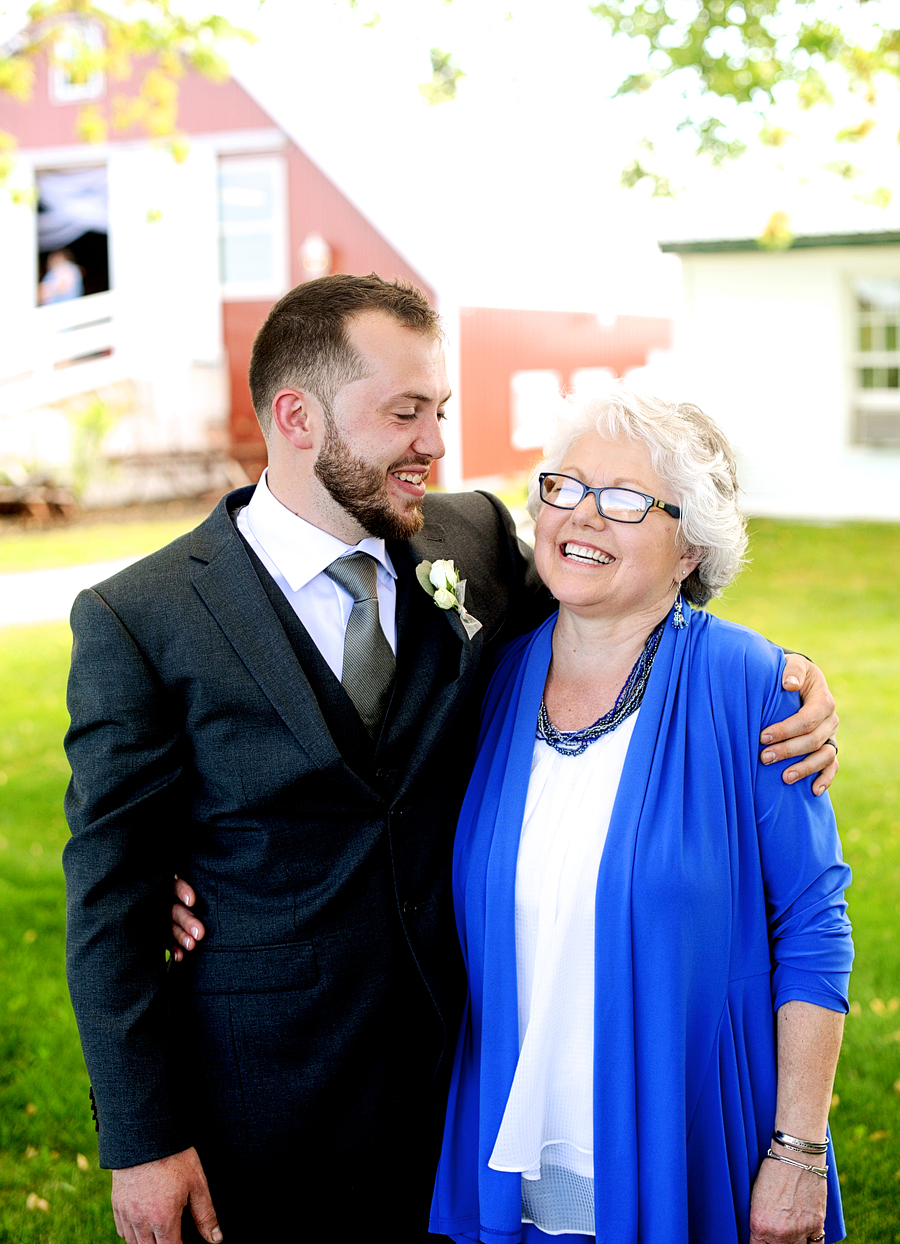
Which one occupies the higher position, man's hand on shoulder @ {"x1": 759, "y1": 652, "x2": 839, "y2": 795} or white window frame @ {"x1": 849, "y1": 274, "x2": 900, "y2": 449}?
white window frame @ {"x1": 849, "y1": 274, "x2": 900, "y2": 449}

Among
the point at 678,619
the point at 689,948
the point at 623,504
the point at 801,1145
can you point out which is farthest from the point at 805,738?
the point at 801,1145

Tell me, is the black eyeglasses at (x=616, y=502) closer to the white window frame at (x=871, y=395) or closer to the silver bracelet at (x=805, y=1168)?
the silver bracelet at (x=805, y=1168)

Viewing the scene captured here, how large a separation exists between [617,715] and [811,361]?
1402 cm

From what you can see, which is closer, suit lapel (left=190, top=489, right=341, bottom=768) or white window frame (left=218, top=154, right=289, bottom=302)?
suit lapel (left=190, top=489, right=341, bottom=768)

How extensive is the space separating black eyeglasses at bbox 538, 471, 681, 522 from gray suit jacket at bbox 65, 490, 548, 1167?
434 mm

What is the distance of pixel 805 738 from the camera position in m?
2.48

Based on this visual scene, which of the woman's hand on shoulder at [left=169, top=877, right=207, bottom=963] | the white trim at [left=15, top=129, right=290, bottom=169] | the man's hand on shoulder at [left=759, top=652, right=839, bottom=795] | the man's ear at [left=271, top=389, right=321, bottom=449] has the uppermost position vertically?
the white trim at [left=15, top=129, right=290, bottom=169]

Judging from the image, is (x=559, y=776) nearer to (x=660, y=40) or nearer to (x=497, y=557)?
(x=497, y=557)

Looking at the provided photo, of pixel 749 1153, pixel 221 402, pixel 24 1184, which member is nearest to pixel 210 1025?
pixel 749 1153

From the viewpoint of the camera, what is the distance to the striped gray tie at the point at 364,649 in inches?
103

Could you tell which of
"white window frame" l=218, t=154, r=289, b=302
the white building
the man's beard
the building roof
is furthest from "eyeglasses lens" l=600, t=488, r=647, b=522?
"white window frame" l=218, t=154, r=289, b=302

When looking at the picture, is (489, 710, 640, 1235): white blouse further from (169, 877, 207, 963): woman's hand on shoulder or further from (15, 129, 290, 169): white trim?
(15, 129, 290, 169): white trim

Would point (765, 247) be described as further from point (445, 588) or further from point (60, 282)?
point (445, 588)

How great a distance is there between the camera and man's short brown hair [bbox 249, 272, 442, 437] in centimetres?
270
